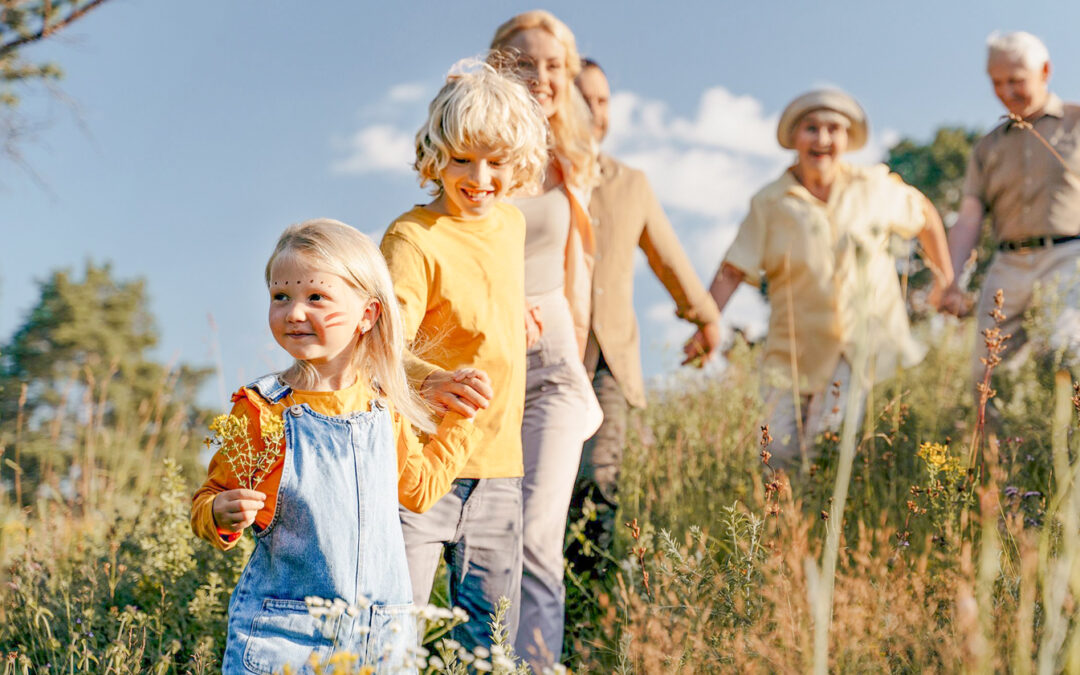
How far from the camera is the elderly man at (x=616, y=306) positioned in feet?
13.2

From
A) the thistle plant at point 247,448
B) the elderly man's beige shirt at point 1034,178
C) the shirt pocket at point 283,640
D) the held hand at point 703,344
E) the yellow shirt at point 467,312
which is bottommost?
the shirt pocket at point 283,640

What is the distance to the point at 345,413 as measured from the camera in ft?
7.54

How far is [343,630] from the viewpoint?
7.08 ft

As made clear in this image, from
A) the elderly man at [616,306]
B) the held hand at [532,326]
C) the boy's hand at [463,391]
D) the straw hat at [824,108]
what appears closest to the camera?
the boy's hand at [463,391]

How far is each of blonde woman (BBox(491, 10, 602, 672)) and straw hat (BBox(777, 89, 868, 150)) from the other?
1.63 metres

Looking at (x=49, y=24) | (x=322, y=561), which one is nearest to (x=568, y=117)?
(x=322, y=561)

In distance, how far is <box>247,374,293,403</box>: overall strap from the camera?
224cm

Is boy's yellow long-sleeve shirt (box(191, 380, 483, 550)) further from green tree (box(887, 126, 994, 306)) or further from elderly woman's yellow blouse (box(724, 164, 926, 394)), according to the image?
green tree (box(887, 126, 994, 306))

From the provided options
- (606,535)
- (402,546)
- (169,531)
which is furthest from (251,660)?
(606,535)

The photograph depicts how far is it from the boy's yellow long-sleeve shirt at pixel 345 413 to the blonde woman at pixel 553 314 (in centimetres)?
58

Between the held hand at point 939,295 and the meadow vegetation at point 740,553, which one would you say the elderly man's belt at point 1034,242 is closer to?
the held hand at point 939,295

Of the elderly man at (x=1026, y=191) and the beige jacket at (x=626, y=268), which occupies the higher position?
the elderly man at (x=1026, y=191)

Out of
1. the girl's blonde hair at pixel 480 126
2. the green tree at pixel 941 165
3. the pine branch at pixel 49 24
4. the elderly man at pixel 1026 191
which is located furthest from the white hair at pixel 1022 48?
the green tree at pixel 941 165

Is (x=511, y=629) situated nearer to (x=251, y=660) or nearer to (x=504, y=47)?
(x=251, y=660)
